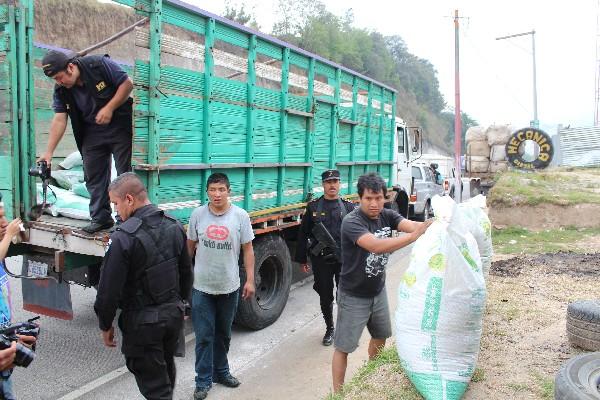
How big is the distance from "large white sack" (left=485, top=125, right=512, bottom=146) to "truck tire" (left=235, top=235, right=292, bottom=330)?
620 inches

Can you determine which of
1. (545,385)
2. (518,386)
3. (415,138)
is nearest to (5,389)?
(518,386)

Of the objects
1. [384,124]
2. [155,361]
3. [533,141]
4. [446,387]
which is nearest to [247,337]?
[155,361]

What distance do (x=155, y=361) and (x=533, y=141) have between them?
17717 mm

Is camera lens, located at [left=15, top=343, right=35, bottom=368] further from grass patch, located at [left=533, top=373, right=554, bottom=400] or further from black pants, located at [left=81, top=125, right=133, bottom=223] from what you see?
grass patch, located at [left=533, top=373, right=554, bottom=400]

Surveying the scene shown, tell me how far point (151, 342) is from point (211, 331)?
105 centimetres

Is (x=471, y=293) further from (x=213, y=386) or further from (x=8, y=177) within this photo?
(x=8, y=177)

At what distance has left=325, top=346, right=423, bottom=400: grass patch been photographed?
3.01m

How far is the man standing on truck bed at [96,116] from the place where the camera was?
3877mm

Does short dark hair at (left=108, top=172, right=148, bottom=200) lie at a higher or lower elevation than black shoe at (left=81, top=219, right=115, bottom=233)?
higher

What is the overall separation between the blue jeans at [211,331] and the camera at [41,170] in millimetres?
1414

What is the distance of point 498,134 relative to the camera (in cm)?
1920

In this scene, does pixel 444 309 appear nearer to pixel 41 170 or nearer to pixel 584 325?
pixel 584 325

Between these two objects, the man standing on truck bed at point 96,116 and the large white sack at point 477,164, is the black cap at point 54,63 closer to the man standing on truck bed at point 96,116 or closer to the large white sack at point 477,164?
the man standing on truck bed at point 96,116

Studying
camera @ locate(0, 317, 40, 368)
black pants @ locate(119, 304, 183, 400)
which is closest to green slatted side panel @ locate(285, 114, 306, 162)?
black pants @ locate(119, 304, 183, 400)
